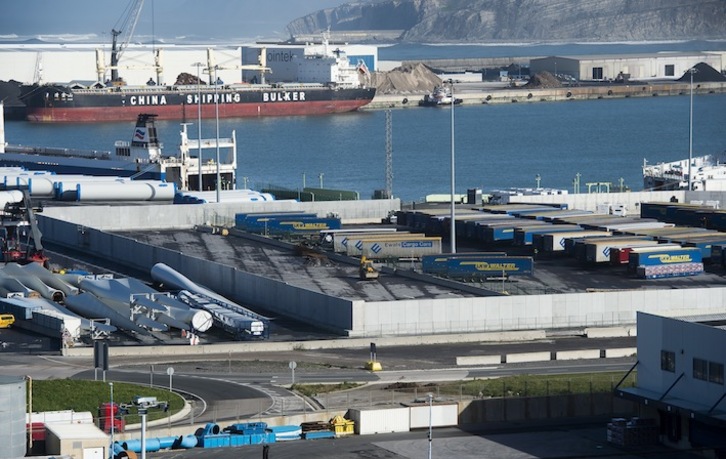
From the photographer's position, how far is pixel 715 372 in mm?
30469

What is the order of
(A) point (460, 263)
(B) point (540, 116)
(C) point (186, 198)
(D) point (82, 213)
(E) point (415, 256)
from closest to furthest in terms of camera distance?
(A) point (460, 263) < (E) point (415, 256) < (D) point (82, 213) < (C) point (186, 198) < (B) point (540, 116)

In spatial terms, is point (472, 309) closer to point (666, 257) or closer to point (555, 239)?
point (666, 257)

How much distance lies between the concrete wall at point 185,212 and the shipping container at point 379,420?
28553 millimetres

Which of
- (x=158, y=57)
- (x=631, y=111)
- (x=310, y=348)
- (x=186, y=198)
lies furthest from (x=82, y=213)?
(x=631, y=111)

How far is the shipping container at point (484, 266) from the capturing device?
48531 mm

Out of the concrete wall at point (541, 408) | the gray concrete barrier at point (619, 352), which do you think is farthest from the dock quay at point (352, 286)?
the concrete wall at point (541, 408)

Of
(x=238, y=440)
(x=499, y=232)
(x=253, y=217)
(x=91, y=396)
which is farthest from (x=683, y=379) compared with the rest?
(x=253, y=217)

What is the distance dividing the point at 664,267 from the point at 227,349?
14.3m

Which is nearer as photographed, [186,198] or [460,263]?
[460,263]

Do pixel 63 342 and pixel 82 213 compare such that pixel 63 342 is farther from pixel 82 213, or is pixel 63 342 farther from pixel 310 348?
pixel 82 213

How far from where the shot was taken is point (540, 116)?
160250mm

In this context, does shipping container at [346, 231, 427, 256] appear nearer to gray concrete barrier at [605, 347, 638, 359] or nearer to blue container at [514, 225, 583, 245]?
blue container at [514, 225, 583, 245]

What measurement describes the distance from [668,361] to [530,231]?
78.0 ft

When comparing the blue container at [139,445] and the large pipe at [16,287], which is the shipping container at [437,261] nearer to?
the large pipe at [16,287]
